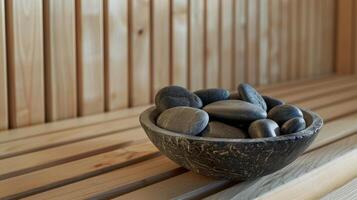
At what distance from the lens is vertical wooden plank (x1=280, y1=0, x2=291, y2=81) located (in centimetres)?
218

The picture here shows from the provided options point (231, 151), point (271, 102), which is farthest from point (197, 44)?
point (231, 151)

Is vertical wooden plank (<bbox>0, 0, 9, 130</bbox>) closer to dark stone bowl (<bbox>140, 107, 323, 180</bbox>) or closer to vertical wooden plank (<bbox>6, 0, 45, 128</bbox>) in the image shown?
vertical wooden plank (<bbox>6, 0, 45, 128</bbox>)

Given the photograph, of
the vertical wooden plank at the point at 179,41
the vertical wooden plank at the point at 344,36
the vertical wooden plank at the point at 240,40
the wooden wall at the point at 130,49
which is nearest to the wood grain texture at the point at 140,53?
the wooden wall at the point at 130,49

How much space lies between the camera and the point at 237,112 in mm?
899

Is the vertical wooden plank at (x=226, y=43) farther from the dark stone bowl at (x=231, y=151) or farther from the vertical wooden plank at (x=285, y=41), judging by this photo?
the dark stone bowl at (x=231, y=151)

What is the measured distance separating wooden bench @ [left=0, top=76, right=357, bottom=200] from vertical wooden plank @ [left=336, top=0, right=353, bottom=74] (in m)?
1.18

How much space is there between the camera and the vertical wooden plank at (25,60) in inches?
51.0

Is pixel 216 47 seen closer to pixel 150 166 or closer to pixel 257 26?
pixel 257 26

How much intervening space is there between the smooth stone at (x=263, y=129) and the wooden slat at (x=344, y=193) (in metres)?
0.19

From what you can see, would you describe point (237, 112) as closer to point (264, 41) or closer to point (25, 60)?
point (25, 60)

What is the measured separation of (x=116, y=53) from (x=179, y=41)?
27 centimetres

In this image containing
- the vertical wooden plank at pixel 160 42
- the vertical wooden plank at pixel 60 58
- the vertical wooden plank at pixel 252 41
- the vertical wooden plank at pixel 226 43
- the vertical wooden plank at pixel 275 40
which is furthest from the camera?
the vertical wooden plank at pixel 275 40

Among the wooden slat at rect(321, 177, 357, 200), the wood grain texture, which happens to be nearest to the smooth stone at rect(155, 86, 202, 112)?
the wooden slat at rect(321, 177, 357, 200)

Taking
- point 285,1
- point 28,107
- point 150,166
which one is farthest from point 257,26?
point 150,166
